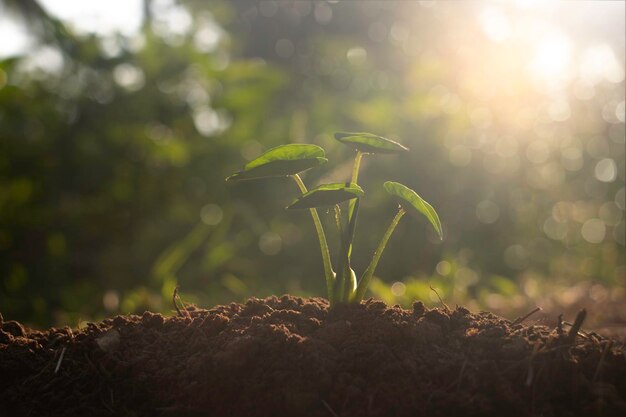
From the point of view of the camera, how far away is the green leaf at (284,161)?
1.68m

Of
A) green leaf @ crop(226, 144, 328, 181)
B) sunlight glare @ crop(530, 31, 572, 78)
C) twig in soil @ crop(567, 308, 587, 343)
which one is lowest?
twig in soil @ crop(567, 308, 587, 343)

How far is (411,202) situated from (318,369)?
1.55 feet

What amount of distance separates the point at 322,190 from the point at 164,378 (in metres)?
0.56

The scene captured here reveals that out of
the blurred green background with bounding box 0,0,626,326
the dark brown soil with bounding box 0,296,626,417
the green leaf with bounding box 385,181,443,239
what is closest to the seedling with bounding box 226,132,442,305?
the green leaf with bounding box 385,181,443,239

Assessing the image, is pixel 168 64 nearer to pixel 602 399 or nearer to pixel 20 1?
pixel 20 1

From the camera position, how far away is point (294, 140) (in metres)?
5.14

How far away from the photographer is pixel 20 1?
24.5 ft

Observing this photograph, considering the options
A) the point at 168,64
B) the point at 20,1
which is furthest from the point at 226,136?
the point at 20,1

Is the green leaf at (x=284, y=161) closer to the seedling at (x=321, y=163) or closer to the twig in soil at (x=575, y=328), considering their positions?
the seedling at (x=321, y=163)

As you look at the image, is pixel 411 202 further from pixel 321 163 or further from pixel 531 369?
pixel 531 369

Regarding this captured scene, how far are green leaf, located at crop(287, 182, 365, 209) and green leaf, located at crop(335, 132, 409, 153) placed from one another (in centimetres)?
14

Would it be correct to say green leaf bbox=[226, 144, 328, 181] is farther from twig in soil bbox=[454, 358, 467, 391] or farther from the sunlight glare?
the sunlight glare

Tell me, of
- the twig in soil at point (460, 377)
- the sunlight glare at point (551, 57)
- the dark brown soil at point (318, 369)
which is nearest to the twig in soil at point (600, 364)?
the dark brown soil at point (318, 369)

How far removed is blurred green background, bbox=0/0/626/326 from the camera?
5516mm
